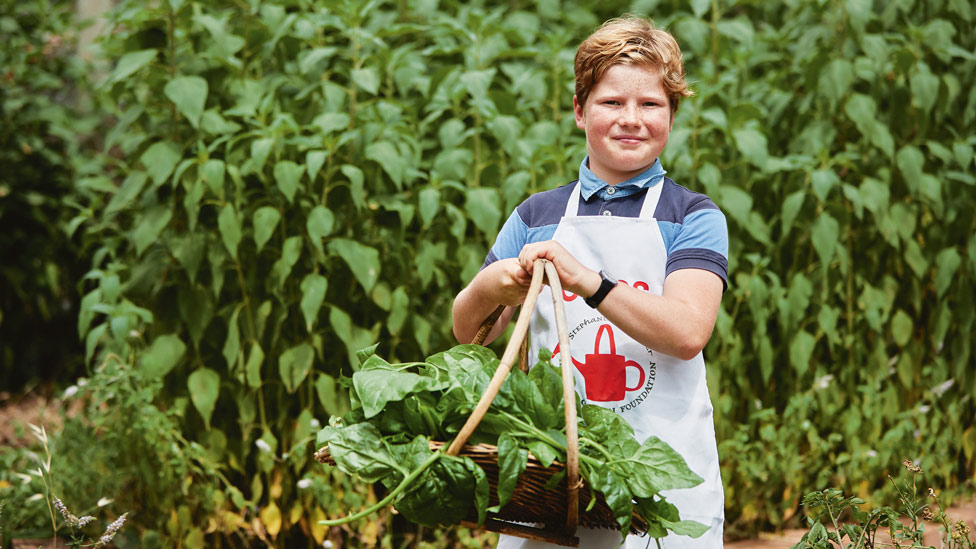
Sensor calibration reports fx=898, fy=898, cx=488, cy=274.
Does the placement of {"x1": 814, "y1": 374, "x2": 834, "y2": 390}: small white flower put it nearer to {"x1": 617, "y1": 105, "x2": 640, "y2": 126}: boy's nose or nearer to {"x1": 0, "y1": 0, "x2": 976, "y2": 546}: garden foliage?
{"x1": 0, "y1": 0, "x2": 976, "y2": 546}: garden foliage

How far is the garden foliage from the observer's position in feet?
10.1

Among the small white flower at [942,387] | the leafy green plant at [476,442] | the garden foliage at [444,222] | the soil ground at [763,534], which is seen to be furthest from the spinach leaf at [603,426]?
the small white flower at [942,387]

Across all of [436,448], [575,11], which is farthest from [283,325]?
[575,11]

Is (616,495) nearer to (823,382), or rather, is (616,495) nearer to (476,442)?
(476,442)

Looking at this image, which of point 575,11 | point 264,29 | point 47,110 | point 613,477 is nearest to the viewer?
point 613,477

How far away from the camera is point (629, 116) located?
5.52ft

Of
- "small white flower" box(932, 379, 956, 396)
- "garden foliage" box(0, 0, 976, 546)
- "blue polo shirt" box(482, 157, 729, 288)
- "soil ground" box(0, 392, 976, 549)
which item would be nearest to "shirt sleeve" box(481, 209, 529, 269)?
"blue polo shirt" box(482, 157, 729, 288)

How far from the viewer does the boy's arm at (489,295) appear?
1602 mm

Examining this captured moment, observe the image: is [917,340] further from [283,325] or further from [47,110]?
[47,110]

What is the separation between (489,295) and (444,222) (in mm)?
1578

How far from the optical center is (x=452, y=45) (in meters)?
3.57

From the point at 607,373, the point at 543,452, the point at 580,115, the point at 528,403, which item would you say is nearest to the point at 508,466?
the point at 543,452

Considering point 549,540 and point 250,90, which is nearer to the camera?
point 549,540

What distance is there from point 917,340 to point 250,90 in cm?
284
